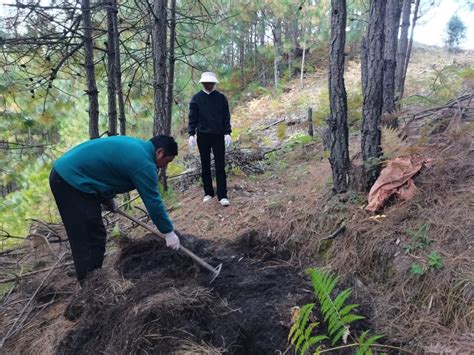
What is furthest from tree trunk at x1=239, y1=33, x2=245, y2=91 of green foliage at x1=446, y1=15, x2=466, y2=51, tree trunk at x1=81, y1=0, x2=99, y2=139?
tree trunk at x1=81, y1=0, x2=99, y2=139

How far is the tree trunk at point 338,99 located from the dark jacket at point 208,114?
1763mm

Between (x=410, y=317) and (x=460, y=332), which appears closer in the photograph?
(x=460, y=332)

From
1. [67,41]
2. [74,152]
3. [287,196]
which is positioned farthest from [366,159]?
[67,41]

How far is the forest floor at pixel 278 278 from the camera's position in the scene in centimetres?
248

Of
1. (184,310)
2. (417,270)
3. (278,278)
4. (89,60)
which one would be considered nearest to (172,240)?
(184,310)

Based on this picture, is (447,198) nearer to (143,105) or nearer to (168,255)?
(168,255)

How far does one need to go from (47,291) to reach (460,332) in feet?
11.5

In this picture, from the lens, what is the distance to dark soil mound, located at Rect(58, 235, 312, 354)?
2.40m

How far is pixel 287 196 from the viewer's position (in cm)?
500

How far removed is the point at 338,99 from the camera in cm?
405

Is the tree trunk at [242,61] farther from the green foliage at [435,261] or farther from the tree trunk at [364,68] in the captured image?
the green foliage at [435,261]

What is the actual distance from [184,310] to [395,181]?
2.34 metres

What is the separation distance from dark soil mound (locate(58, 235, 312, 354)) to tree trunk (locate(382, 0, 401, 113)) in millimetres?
2965

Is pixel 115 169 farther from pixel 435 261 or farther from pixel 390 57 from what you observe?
pixel 390 57
